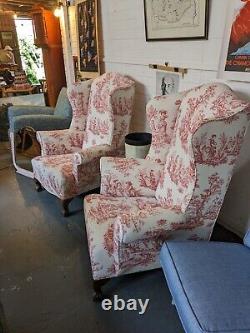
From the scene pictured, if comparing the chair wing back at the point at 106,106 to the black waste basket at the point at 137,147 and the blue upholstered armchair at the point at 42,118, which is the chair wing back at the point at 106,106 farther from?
the blue upholstered armchair at the point at 42,118

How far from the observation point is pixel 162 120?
1.69m

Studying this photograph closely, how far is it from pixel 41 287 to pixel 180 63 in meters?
1.67

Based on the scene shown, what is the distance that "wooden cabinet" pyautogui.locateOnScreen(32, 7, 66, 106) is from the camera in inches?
134

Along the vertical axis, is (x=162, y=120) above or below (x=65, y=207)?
above

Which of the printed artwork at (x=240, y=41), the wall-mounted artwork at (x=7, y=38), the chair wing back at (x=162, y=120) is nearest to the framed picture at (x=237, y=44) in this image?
the printed artwork at (x=240, y=41)

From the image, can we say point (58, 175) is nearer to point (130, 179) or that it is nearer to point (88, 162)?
point (88, 162)

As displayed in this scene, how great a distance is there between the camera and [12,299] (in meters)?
1.46

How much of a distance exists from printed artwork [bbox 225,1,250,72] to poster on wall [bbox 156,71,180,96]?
19.1 inches

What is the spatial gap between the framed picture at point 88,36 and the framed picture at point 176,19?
82 centimetres

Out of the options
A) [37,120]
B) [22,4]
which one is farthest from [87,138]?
[22,4]

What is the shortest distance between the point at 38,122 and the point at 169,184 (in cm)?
185

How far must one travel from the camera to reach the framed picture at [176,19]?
1581 millimetres

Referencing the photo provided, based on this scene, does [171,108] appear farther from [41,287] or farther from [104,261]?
[41,287]

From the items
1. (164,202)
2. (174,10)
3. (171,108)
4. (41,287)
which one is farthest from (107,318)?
(174,10)
